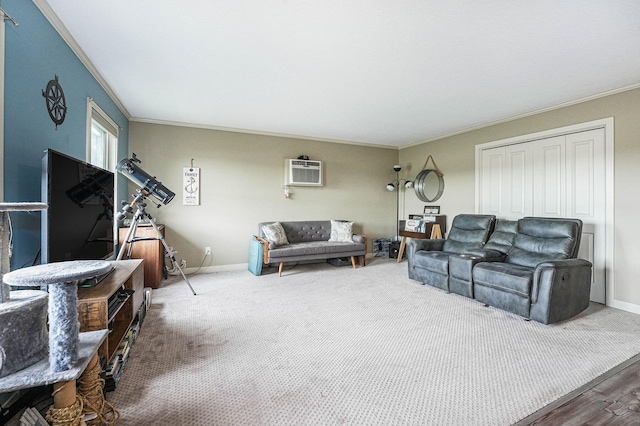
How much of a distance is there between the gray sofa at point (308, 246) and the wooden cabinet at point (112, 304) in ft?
6.67

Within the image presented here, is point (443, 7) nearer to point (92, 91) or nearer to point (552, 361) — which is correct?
point (552, 361)

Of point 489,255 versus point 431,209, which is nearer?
point 489,255

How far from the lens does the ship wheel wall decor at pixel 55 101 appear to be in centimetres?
197

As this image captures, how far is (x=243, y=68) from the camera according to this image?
2703mm

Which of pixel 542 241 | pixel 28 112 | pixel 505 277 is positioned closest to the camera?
pixel 28 112

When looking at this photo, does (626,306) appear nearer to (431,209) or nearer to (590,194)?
(590,194)

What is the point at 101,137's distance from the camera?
3.44 m

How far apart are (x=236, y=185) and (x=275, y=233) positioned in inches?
40.9

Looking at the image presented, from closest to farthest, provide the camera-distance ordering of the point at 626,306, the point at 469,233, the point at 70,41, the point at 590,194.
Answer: the point at 70,41, the point at 626,306, the point at 590,194, the point at 469,233

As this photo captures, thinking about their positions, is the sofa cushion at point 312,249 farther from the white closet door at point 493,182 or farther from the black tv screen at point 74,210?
the black tv screen at point 74,210

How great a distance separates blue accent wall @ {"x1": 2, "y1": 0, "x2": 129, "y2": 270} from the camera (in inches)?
62.7

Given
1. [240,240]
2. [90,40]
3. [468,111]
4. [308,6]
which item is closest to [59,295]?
[308,6]

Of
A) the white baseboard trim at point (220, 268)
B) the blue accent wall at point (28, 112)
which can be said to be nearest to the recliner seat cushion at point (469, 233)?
the white baseboard trim at point (220, 268)

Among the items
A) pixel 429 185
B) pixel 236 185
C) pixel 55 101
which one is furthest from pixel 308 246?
pixel 55 101
